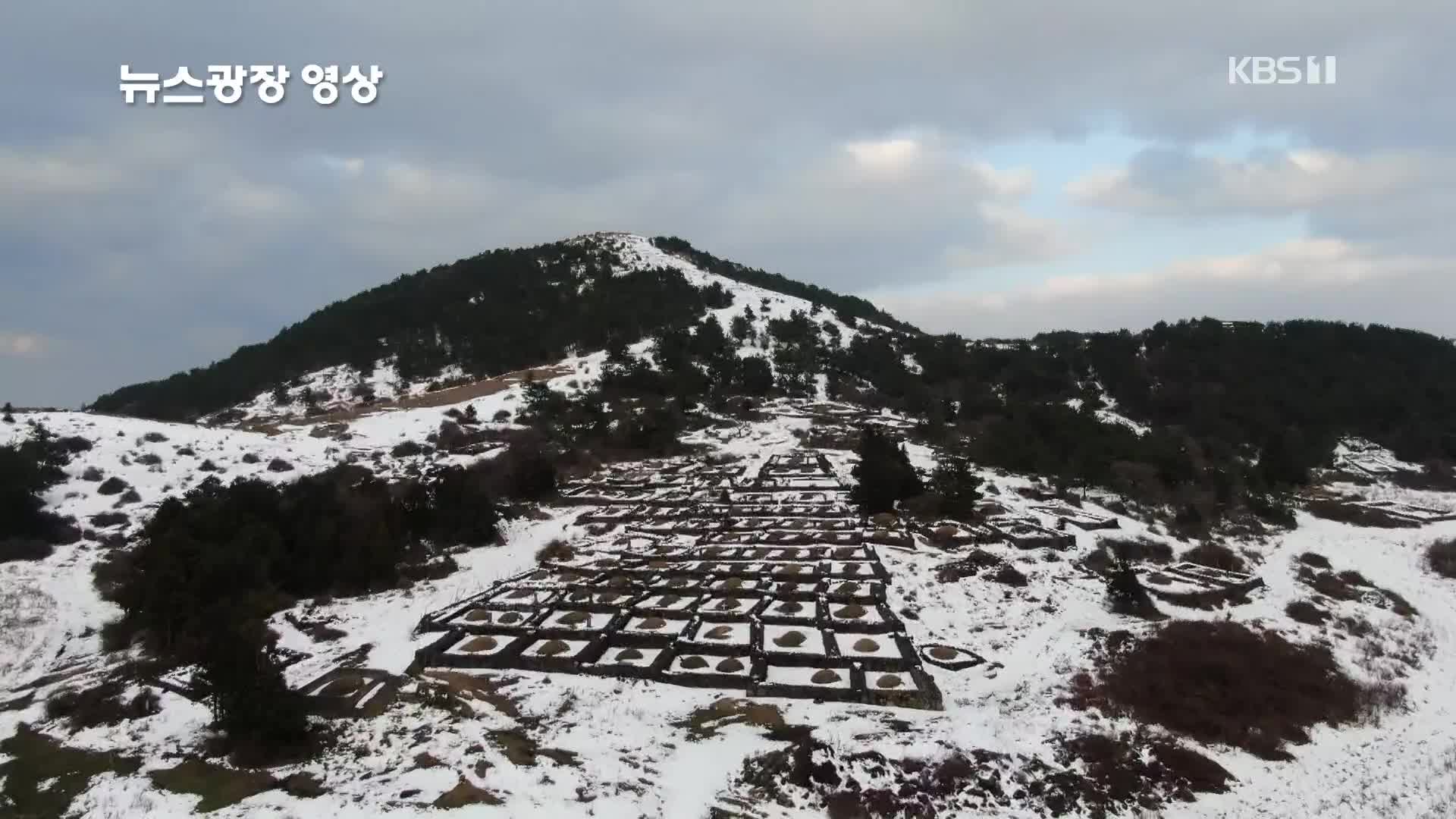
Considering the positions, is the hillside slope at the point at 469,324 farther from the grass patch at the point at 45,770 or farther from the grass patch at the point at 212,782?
the grass patch at the point at 212,782

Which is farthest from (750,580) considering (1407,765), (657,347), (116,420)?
(657,347)

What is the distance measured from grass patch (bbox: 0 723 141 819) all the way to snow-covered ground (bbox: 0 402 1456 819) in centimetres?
22

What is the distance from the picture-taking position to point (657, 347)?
6116 centimetres

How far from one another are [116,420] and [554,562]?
1952 centimetres

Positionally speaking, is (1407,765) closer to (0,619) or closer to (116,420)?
(0,619)

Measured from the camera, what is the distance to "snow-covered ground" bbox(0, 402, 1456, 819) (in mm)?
8922

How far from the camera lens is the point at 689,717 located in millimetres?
11438

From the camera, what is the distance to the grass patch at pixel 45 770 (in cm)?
843

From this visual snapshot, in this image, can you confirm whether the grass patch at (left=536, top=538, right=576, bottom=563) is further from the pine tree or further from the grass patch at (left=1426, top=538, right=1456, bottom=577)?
the grass patch at (left=1426, top=538, right=1456, bottom=577)

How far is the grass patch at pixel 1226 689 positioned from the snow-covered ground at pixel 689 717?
403 mm

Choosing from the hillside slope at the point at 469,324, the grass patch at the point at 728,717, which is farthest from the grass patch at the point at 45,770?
the hillside slope at the point at 469,324

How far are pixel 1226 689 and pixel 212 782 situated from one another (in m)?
14.9

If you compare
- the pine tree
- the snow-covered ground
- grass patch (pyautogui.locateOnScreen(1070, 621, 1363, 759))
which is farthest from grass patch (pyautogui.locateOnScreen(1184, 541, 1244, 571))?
the pine tree

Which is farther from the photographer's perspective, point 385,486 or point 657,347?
point 657,347
